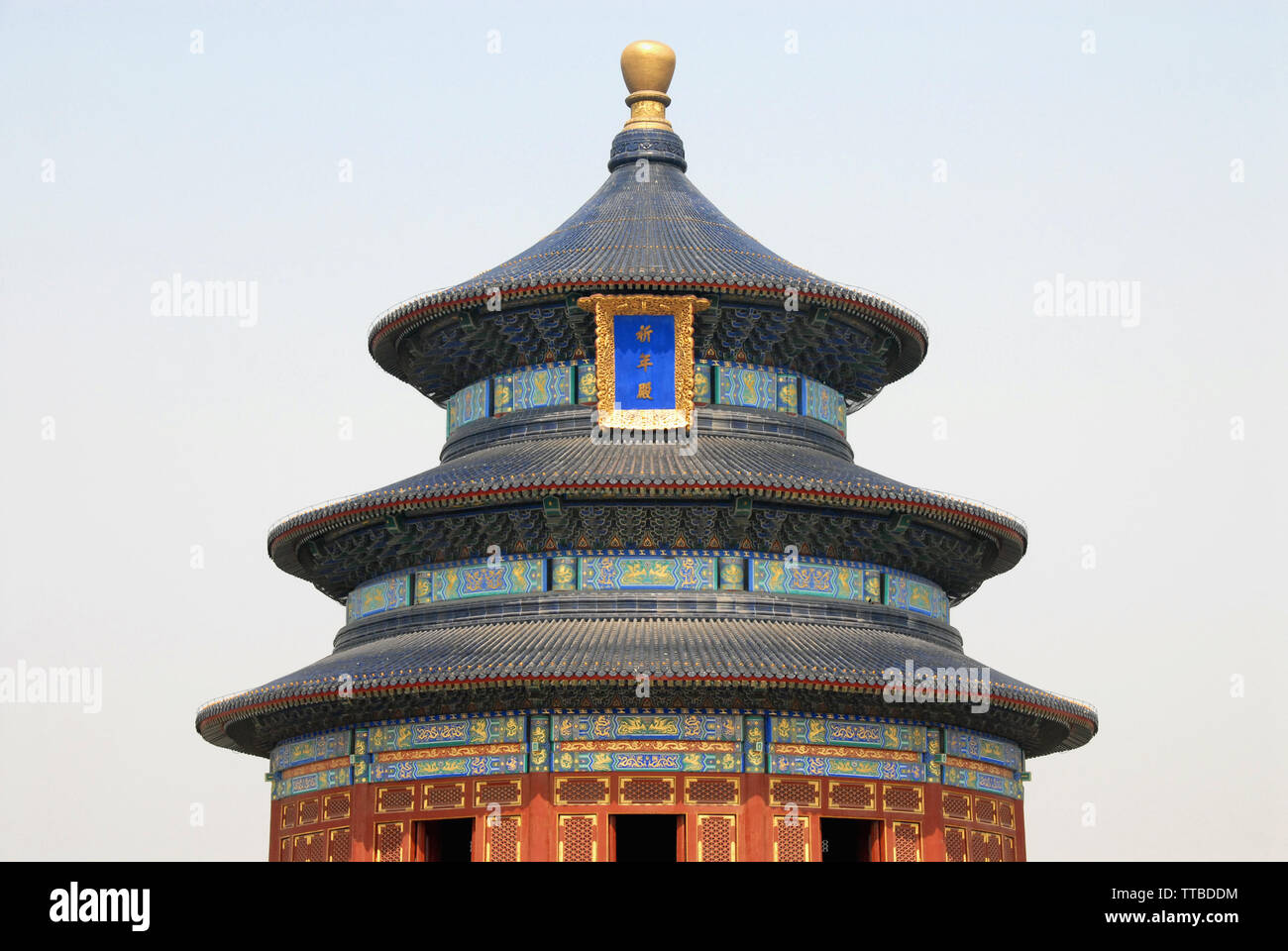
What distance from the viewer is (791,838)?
125ft

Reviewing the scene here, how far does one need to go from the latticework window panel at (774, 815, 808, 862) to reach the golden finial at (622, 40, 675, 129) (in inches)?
662

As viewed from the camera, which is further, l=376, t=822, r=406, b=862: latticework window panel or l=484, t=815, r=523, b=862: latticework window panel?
l=376, t=822, r=406, b=862: latticework window panel

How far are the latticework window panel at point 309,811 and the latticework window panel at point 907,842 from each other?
10.2 meters

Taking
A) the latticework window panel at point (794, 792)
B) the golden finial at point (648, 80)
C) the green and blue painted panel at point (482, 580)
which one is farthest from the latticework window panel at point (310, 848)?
the golden finial at point (648, 80)

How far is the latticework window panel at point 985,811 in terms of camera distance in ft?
135

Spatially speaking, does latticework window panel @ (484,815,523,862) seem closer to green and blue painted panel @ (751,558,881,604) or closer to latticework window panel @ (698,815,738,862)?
latticework window panel @ (698,815,738,862)

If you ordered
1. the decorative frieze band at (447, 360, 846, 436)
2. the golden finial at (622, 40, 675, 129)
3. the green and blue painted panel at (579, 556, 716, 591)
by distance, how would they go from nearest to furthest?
the green and blue painted panel at (579, 556, 716, 591), the decorative frieze band at (447, 360, 846, 436), the golden finial at (622, 40, 675, 129)

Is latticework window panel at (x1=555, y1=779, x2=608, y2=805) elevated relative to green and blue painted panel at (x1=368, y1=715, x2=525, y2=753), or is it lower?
lower

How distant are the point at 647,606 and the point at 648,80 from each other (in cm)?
1348

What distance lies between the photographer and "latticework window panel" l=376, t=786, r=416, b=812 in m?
39.2

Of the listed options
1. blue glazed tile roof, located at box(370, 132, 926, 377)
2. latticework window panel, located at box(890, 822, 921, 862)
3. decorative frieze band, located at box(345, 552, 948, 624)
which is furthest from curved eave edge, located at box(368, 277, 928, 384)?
latticework window panel, located at box(890, 822, 921, 862)
